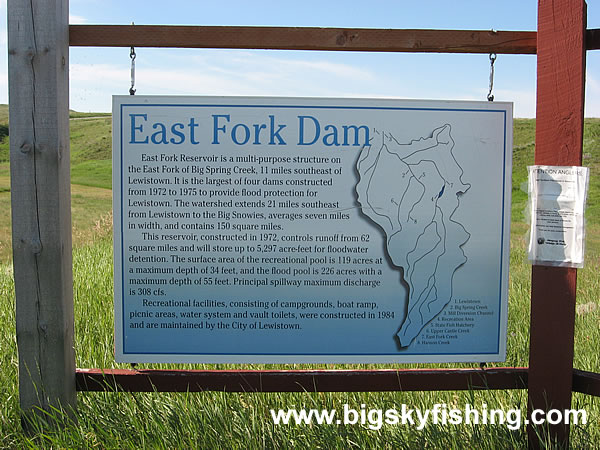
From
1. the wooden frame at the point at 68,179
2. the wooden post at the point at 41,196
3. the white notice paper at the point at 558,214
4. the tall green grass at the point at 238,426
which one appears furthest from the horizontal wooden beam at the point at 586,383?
the wooden post at the point at 41,196

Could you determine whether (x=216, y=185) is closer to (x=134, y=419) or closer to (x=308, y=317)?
(x=308, y=317)

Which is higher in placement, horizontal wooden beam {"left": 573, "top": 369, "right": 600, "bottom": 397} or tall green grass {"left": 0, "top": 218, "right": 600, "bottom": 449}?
horizontal wooden beam {"left": 573, "top": 369, "right": 600, "bottom": 397}

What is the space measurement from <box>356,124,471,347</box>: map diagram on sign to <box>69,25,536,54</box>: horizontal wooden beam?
0.42m

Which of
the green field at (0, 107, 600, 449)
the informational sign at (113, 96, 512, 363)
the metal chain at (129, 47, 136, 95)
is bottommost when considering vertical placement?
the green field at (0, 107, 600, 449)

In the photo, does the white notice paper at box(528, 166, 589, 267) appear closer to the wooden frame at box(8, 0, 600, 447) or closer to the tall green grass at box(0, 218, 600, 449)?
the wooden frame at box(8, 0, 600, 447)

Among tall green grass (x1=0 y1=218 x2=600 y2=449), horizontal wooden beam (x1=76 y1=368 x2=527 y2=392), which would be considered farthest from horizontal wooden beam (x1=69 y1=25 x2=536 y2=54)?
tall green grass (x1=0 y1=218 x2=600 y2=449)

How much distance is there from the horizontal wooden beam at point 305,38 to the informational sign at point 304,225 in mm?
262

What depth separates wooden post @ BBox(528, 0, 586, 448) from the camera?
8.14ft

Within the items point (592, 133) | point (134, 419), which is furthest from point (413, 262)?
point (592, 133)

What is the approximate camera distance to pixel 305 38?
8.37 ft

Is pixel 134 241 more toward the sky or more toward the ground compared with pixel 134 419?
more toward the sky

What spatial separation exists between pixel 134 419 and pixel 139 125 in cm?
142

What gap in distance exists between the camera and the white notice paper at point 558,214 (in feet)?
8.30

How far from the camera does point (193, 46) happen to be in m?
2.59
